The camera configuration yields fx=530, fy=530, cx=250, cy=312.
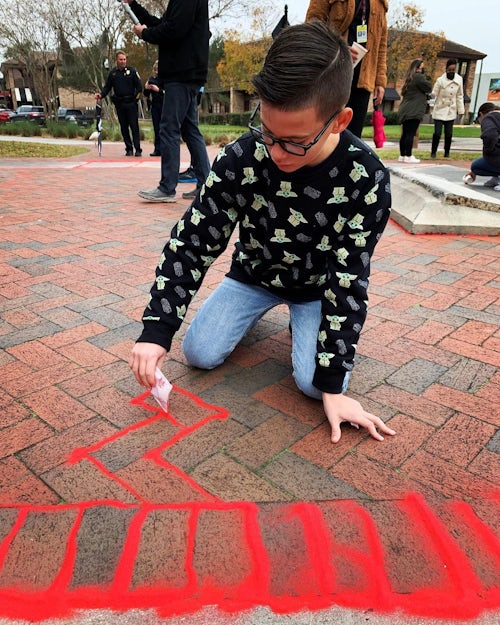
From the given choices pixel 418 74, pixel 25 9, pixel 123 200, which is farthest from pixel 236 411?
pixel 25 9

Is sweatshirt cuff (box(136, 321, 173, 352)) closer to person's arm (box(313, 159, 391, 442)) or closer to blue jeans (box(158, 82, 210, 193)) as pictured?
person's arm (box(313, 159, 391, 442))

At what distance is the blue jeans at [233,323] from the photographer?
188 cm

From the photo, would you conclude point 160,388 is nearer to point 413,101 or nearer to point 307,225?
point 307,225

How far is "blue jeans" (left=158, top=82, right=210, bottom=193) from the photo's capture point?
4.53 metres

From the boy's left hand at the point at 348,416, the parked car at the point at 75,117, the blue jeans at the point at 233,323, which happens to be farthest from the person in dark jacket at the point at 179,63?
the parked car at the point at 75,117

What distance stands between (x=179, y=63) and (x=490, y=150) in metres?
3.06

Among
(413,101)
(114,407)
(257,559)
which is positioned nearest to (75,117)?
(413,101)

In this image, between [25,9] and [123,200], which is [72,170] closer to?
[123,200]

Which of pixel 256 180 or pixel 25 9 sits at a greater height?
pixel 25 9

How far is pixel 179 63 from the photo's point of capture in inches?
174

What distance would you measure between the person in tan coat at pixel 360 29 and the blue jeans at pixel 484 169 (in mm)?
2134

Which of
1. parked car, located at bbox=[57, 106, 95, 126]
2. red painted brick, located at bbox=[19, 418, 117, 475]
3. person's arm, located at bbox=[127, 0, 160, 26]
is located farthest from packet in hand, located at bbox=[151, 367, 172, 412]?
parked car, located at bbox=[57, 106, 95, 126]

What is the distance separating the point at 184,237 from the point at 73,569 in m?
0.96

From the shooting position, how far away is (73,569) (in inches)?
45.9
